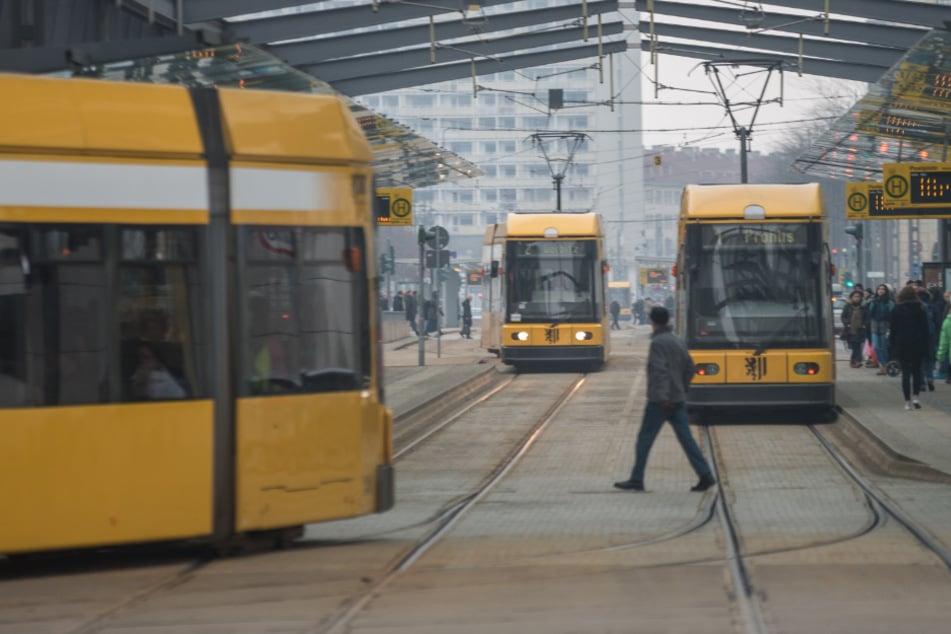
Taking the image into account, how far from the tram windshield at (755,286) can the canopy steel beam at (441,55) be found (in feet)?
29.6

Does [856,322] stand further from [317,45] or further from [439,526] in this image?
[439,526]

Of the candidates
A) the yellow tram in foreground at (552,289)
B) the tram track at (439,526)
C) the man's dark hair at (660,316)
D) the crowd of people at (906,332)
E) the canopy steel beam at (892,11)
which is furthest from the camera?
the yellow tram in foreground at (552,289)

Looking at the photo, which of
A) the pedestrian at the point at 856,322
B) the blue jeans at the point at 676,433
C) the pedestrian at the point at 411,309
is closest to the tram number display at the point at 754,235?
the blue jeans at the point at 676,433

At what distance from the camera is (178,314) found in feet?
32.4

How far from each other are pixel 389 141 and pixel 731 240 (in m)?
8.09

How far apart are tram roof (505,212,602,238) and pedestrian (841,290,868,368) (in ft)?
16.9

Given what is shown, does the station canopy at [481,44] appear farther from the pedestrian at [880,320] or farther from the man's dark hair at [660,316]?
the man's dark hair at [660,316]

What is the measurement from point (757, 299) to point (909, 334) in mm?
1937

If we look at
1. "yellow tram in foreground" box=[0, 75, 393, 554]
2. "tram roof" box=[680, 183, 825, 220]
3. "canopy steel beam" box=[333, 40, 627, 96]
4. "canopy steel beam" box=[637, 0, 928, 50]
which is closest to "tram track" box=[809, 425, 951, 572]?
"yellow tram in foreground" box=[0, 75, 393, 554]

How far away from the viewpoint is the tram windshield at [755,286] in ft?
70.6

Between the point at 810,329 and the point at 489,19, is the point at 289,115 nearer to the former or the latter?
the point at 810,329

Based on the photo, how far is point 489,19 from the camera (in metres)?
29.2

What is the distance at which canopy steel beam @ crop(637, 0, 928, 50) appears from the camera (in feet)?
91.4

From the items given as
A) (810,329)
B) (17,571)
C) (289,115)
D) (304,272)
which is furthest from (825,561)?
(810,329)
